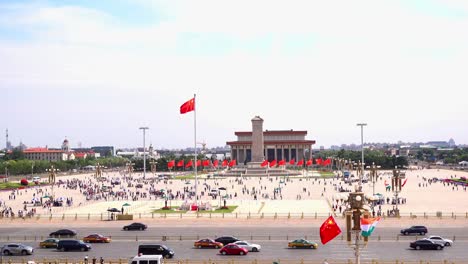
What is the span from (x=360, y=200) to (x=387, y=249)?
18.8 m

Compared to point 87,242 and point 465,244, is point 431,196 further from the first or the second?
point 87,242

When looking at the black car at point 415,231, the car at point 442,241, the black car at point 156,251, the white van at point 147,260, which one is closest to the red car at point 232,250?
the black car at point 156,251

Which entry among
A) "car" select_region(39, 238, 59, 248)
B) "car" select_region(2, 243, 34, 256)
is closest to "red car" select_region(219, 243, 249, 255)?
"car" select_region(39, 238, 59, 248)

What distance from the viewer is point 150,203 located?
6962 cm

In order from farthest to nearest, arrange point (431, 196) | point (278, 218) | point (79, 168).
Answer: point (79, 168)
point (431, 196)
point (278, 218)

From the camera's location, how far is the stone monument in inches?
5472

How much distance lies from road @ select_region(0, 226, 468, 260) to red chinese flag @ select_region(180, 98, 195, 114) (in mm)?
16664

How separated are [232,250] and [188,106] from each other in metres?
28.2

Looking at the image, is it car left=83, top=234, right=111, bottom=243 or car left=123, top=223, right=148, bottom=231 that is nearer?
car left=83, top=234, right=111, bottom=243

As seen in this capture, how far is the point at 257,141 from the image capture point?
460 ft

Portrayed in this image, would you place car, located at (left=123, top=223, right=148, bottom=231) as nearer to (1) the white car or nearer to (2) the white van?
(1) the white car

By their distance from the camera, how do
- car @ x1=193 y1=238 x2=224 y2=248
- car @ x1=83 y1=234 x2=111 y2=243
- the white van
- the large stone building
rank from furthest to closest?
the large stone building, car @ x1=83 y1=234 x2=111 y2=243, car @ x1=193 y1=238 x2=224 y2=248, the white van

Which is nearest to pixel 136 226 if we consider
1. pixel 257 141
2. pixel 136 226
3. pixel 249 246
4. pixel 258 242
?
pixel 136 226

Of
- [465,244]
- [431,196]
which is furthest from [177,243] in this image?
[431,196]
